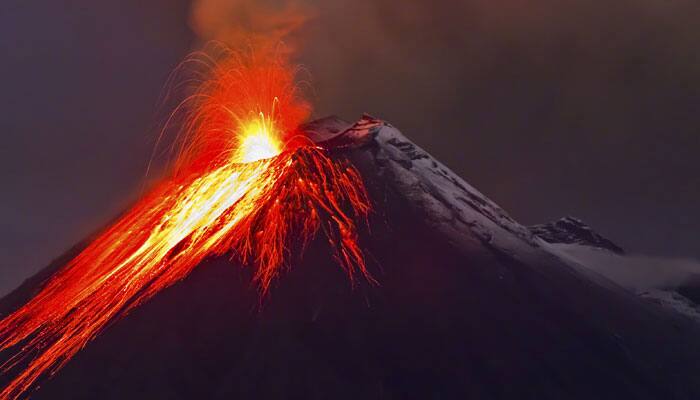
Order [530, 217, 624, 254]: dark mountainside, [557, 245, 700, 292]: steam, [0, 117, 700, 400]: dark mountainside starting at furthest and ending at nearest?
[530, 217, 624, 254]: dark mountainside → [557, 245, 700, 292]: steam → [0, 117, 700, 400]: dark mountainside

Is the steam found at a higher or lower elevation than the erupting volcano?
higher

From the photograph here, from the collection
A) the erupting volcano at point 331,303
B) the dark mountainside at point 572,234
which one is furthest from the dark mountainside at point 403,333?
the dark mountainside at point 572,234

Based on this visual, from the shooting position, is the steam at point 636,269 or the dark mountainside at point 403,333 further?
the steam at point 636,269

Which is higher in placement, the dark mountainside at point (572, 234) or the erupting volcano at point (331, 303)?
the dark mountainside at point (572, 234)

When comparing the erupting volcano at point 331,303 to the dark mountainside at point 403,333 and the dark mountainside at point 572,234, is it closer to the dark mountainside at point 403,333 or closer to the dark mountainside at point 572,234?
the dark mountainside at point 403,333

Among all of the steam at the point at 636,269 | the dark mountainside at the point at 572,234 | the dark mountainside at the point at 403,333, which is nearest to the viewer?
the dark mountainside at the point at 403,333

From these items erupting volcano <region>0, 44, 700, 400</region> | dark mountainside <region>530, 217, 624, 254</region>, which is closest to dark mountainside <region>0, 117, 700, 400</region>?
erupting volcano <region>0, 44, 700, 400</region>

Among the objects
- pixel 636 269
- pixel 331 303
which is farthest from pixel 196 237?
pixel 636 269

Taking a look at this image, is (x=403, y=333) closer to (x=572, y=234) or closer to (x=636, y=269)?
(x=636, y=269)

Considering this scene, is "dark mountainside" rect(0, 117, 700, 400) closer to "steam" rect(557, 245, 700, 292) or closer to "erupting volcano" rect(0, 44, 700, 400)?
"erupting volcano" rect(0, 44, 700, 400)

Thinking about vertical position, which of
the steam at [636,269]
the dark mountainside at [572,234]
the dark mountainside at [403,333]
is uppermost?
the dark mountainside at [572,234]
